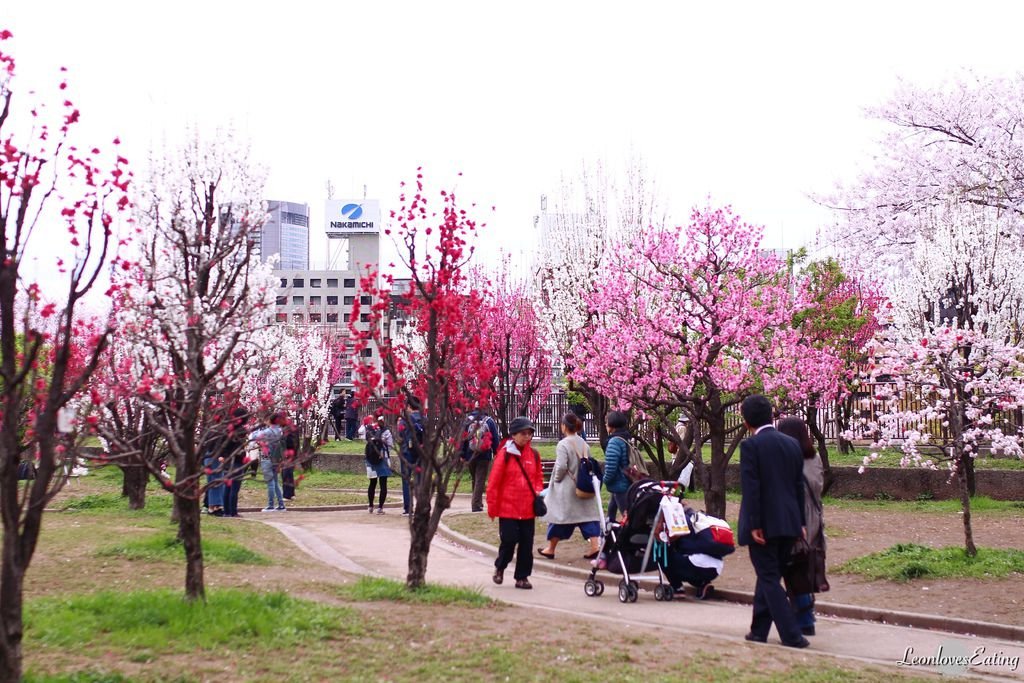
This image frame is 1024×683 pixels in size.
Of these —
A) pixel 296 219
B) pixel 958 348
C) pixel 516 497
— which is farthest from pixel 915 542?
pixel 296 219

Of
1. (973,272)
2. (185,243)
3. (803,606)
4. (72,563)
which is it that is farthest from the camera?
(973,272)

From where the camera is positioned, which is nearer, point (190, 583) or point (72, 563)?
point (190, 583)

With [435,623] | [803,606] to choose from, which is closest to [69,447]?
[435,623]

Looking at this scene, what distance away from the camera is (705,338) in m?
13.9

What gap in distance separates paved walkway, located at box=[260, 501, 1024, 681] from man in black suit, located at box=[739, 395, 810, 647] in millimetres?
276

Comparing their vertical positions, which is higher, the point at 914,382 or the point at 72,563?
the point at 914,382

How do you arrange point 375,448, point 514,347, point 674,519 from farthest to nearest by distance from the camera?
point 514,347
point 375,448
point 674,519

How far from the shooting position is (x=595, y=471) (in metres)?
12.0

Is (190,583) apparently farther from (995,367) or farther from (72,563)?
(995,367)

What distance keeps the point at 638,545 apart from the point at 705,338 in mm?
4349

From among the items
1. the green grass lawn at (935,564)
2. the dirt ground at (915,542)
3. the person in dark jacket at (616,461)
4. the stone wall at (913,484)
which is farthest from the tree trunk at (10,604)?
the stone wall at (913,484)

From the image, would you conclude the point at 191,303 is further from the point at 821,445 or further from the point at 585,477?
the point at 821,445

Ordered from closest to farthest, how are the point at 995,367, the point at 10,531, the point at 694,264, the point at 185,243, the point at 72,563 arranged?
1. the point at 10,531
2. the point at 185,243
3. the point at 72,563
4. the point at 995,367
5. the point at 694,264

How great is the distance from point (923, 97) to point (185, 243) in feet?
72.4
